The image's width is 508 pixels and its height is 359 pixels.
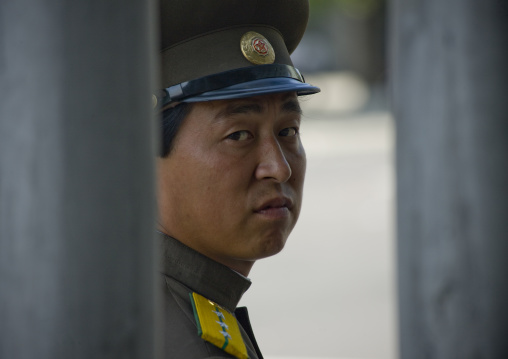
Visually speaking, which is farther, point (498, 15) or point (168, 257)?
point (168, 257)

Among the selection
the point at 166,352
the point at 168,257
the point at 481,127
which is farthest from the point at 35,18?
the point at 168,257

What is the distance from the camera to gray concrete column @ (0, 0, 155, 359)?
0.65m

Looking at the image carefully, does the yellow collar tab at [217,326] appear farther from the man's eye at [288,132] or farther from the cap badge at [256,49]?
the cap badge at [256,49]

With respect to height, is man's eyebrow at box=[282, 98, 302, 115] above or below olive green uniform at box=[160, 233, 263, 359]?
above

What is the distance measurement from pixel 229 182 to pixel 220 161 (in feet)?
0.19

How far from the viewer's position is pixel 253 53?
7.00 feet

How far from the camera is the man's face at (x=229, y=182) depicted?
1992 mm

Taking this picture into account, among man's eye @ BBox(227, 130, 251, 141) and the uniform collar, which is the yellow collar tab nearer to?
the uniform collar

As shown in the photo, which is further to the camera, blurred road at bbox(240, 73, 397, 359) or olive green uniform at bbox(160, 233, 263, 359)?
blurred road at bbox(240, 73, 397, 359)

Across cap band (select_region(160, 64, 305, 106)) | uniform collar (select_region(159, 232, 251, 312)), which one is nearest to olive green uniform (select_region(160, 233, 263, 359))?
uniform collar (select_region(159, 232, 251, 312))

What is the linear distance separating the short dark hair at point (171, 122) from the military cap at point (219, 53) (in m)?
0.02

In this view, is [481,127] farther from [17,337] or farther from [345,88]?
[345,88]

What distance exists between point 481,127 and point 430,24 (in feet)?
0.33

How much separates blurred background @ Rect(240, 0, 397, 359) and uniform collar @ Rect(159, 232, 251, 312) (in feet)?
1.57
